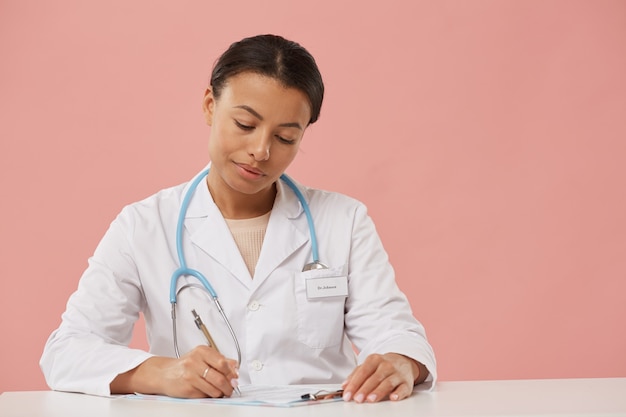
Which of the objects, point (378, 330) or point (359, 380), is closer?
point (359, 380)

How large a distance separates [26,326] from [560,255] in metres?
1.79

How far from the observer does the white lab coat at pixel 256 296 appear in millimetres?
1753

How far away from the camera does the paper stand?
4.37 feet

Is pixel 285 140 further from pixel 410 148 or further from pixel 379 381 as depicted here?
pixel 410 148

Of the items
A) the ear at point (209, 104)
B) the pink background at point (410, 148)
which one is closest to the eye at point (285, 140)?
the ear at point (209, 104)

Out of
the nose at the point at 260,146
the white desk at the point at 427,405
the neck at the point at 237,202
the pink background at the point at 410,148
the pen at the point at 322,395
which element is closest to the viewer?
the white desk at the point at 427,405

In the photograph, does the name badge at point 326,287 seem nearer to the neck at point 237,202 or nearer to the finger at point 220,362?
the neck at point 237,202

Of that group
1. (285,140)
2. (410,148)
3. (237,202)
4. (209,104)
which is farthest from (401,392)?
(410,148)

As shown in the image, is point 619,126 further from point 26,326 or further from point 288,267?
point 26,326

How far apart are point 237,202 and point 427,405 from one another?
2.53 ft

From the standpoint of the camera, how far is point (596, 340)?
2.95 m

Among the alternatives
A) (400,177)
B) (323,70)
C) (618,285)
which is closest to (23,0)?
(323,70)

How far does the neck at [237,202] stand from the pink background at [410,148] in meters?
0.96

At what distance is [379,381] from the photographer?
4.65 feet
